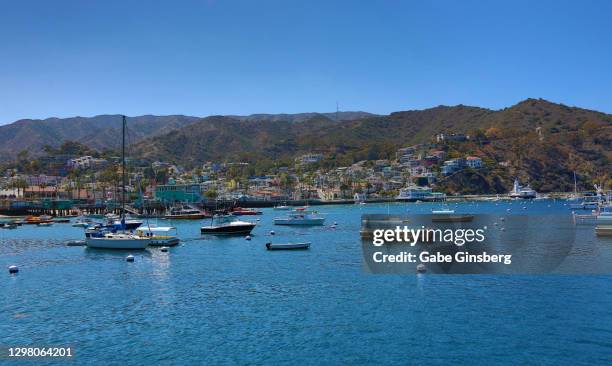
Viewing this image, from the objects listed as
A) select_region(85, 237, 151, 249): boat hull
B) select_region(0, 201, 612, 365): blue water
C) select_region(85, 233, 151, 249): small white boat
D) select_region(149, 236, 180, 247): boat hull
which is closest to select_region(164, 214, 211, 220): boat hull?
select_region(149, 236, 180, 247): boat hull

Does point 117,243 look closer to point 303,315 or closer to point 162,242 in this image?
point 162,242

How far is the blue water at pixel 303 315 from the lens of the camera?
77.1ft

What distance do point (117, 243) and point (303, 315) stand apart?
1426 inches

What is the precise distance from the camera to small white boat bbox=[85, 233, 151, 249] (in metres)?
58.9

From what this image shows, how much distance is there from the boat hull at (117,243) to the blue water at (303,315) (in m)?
11.7

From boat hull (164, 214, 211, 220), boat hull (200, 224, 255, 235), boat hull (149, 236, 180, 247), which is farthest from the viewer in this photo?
boat hull (164, 214, 211, 220)

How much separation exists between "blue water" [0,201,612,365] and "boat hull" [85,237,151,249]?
11.7 m

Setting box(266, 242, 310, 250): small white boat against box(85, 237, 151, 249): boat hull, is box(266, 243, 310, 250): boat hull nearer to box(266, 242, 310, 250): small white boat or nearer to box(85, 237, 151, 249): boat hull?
box(266, 242, 310, 250): small white boat

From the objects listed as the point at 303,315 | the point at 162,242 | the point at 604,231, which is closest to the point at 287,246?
the point at 162,242

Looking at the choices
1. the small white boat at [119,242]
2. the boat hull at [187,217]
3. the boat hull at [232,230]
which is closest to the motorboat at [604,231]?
the boat hull at [232,230]

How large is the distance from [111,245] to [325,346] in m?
41.6

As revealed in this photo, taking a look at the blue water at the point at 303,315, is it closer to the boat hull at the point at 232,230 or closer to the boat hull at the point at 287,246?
the boat hull at the point at 287,246

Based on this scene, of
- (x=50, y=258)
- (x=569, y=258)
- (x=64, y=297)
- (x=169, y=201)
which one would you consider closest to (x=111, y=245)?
(x=50, y=258)

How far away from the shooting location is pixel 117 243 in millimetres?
59531
